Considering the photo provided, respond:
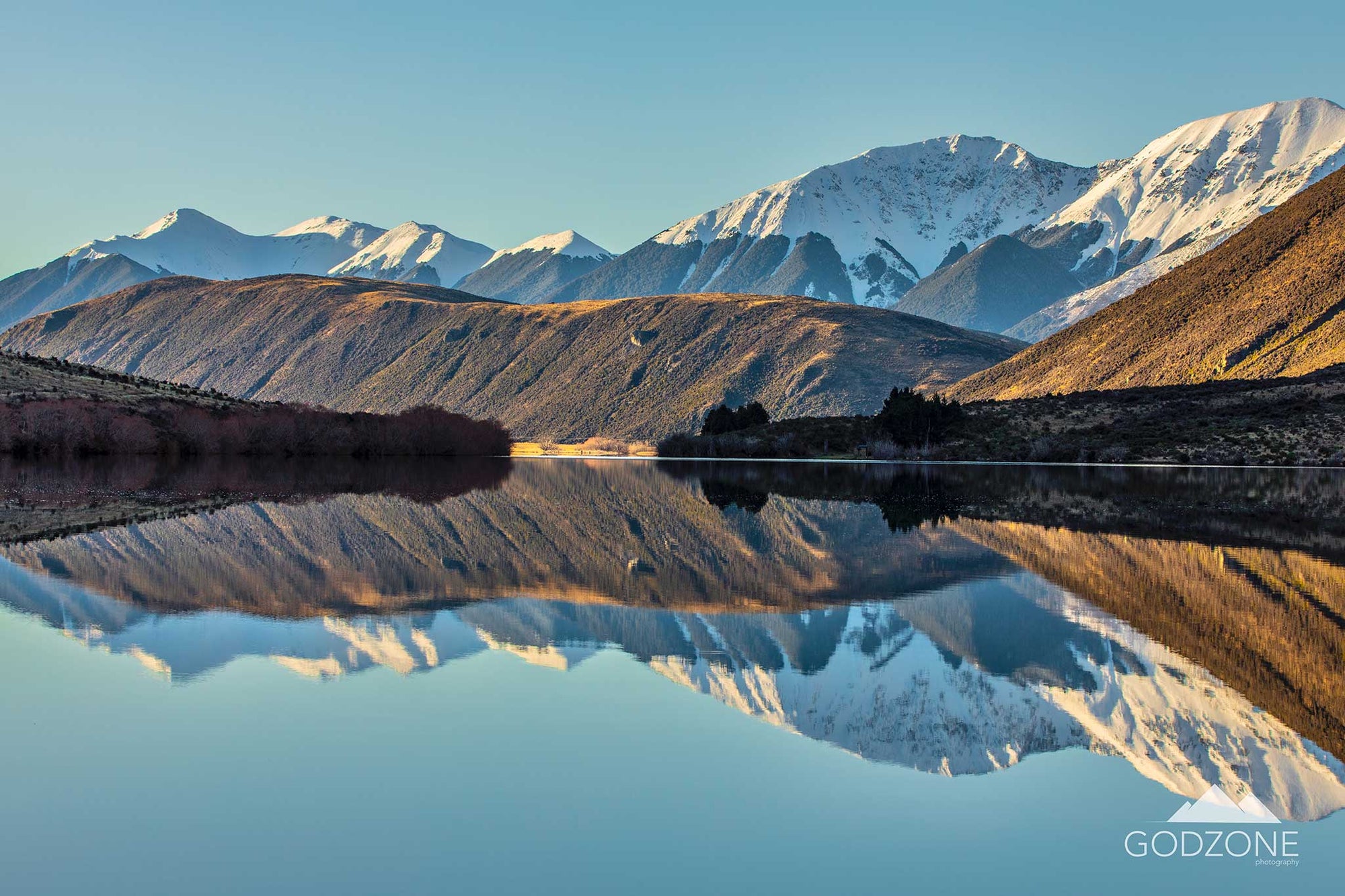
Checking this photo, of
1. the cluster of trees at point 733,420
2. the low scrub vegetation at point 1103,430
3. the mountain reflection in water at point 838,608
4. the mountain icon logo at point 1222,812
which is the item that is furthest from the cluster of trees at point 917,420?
the mountain icon logo at point 1222,812

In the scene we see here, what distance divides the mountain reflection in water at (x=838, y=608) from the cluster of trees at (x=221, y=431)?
124ft

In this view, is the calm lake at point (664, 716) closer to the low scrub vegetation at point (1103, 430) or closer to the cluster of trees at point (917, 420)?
the low scrub vegetation at point (1103, 430)

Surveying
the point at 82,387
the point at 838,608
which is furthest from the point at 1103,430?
the point at 838,608

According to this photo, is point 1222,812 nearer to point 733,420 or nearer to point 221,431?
point 221,431

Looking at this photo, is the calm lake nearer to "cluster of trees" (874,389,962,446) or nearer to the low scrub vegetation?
the low scrub vegetation

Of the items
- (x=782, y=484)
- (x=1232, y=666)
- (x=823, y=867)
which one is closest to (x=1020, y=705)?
(x=1232, y=666)

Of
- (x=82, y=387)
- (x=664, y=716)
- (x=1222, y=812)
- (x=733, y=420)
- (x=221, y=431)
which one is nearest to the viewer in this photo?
(x=1222, y=812)

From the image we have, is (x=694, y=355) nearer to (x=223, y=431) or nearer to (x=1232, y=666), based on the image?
(x=223, y=431)

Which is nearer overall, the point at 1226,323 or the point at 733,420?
the point at 733,420

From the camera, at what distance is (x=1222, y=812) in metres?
8.72

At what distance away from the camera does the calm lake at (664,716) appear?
7.64 m

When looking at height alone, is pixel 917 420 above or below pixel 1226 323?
below

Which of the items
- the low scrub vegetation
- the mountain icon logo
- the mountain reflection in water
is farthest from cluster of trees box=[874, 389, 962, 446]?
the mountain icon logo

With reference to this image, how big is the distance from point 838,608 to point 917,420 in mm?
68993
